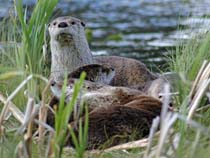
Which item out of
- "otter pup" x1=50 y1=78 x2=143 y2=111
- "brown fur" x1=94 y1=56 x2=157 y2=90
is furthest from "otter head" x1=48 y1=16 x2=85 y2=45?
"otter pup" x1=50 y1=78 x2=143 y2=111

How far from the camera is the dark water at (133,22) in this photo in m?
11.8

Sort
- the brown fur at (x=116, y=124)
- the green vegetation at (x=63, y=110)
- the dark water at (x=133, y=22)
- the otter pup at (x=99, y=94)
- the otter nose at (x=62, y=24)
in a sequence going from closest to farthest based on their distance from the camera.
→ the green vegetation at (x=63, y=110) < the brown fur at (x=116, y=124) < the otter pup at (x=99, y=94) < the otter nose at (x=62, y=24) < the dark water at (x=133, y=22)

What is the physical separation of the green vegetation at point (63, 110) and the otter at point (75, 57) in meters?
0.20

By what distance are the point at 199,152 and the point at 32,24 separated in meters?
1.94

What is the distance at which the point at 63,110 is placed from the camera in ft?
13.0

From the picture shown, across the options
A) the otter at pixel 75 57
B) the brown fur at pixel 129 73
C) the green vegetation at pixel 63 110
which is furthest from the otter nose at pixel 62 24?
the brown fur at pixel 129 73

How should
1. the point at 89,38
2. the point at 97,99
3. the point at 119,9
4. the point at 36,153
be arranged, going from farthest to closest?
the point at 119,9
the point at 89,38
the point at 97,99
the point at 36,153

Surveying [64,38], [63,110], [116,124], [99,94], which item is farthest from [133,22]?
[63,110]

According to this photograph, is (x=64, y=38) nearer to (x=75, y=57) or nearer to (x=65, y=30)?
(x=65, y=30)

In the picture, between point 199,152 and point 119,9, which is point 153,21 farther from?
point 199,152

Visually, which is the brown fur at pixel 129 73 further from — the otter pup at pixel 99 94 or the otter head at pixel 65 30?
the otter pup at pixel 99 94

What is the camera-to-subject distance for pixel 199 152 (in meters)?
3.93

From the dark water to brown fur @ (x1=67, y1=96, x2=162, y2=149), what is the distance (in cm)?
373

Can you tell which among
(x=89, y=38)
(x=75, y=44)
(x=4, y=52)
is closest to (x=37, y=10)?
(x=4, y=52)
